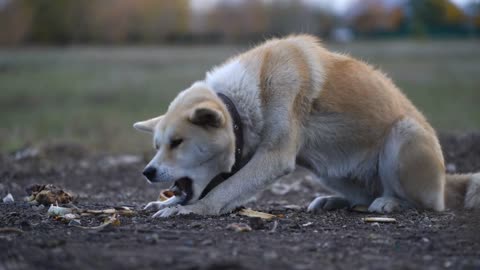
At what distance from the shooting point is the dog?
17.8 feet

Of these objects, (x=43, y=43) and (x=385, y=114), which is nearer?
(x=385, y=114)

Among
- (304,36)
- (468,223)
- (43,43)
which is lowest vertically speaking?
(43,43)

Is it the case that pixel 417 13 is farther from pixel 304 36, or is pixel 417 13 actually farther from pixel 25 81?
pixel 304 36

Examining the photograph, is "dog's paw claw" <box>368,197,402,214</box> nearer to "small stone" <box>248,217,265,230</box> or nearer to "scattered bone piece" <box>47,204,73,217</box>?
"small stone" <box>248,217,265,230</box>

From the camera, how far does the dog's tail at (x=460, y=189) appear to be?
6.35 m

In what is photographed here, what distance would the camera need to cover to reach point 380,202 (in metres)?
6.02

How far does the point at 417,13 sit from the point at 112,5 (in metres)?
35.5

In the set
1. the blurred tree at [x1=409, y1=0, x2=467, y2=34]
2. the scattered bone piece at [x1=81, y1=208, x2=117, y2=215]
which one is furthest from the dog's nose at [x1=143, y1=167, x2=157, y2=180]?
the blurred tree at [x1=409, y1=0, x2=467, y2=34]

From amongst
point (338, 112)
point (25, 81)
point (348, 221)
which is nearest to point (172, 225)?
point (348, 221)

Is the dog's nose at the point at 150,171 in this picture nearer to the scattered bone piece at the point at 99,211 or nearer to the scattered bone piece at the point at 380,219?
the scattered bone piece at the point at 99,211

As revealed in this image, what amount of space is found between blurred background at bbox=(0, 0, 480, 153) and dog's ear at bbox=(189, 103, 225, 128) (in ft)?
6.79

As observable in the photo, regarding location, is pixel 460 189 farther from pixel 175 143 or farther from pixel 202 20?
pixel 202 20

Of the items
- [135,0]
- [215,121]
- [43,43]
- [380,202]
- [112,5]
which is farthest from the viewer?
[135,0]

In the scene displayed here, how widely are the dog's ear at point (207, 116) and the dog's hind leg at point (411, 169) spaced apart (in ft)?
5.49
